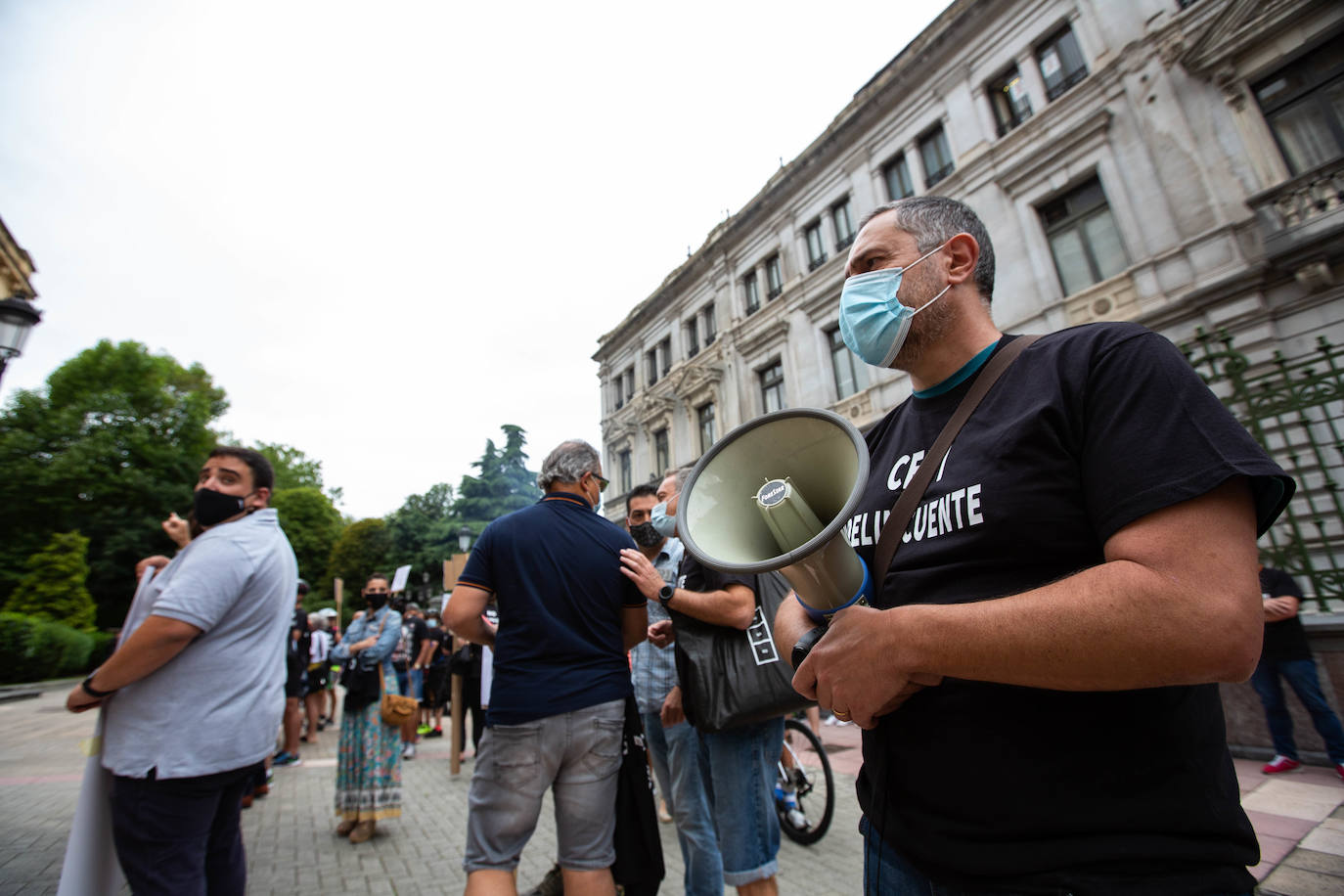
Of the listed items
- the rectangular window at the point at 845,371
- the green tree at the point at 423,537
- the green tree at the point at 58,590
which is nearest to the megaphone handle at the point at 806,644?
the rectangular window at the point at 845,371

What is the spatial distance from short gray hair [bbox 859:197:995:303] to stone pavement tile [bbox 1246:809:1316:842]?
4083mm

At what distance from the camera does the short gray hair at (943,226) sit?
4.98ft

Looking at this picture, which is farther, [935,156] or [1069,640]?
[935,156]

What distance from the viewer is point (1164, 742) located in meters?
0.92

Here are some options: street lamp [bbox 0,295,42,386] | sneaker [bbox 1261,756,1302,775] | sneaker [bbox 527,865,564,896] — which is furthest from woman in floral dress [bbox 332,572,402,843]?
sneaker [bbox 1261,756,1302,775]

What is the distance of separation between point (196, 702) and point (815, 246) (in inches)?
683

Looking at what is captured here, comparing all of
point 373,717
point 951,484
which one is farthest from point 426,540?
point 951,484

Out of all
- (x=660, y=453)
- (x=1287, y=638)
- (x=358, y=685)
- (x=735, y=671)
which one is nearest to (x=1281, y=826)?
(x=1287, y=638)

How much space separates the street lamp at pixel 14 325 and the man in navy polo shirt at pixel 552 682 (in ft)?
20.5

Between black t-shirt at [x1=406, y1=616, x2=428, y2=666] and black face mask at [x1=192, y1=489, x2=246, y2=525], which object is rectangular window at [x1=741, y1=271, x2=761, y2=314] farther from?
black face mask at [x1=192, y1=489, x2=246, y2=525]

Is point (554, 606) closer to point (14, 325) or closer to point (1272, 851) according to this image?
point (1272, 851)

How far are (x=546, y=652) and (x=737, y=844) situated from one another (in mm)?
1172

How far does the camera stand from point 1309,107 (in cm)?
880

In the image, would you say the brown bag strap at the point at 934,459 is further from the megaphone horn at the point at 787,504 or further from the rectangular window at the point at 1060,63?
the rectangular window at the point at 1060,63
